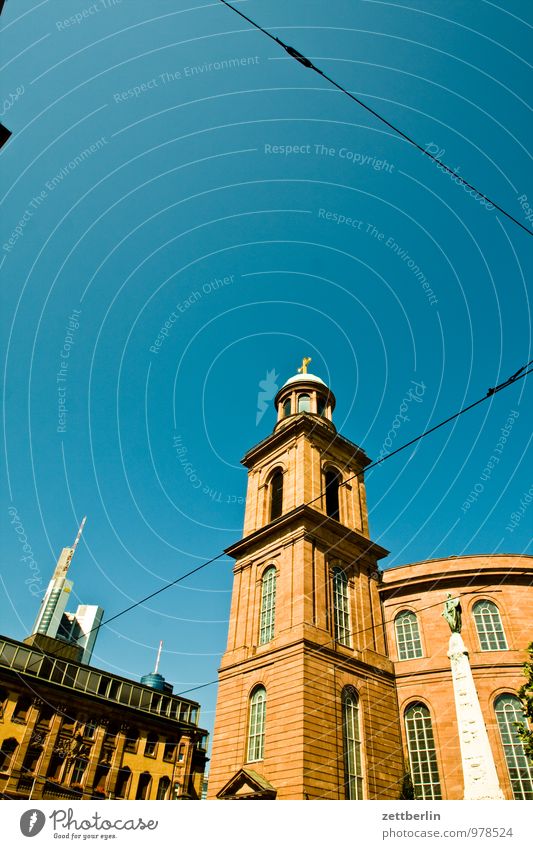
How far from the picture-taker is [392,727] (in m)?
24.2

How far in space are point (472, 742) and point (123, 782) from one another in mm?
39098

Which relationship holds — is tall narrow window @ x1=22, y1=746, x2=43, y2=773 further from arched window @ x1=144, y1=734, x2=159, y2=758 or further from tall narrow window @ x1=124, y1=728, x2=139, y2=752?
arched window @ x1=144, y1=734, x2=159, y2=758

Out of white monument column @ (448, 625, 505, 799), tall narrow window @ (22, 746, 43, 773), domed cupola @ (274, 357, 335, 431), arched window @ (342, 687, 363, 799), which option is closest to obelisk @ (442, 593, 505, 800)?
white monument column @ (448, 625, 505, 799)

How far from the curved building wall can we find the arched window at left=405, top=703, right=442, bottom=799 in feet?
0.44

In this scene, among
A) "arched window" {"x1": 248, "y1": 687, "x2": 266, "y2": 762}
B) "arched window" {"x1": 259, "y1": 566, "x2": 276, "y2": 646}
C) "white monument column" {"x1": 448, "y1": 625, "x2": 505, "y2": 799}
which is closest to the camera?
"white monument column" {"x1": 448, "y1": 625, "x2": 505, "y2": 799}

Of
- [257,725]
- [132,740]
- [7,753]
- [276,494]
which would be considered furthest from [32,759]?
[276,494]

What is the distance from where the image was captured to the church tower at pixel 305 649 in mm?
20094

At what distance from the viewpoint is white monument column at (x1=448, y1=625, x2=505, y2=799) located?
1352 cm

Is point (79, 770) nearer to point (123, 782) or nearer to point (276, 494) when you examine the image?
point (123, 782)

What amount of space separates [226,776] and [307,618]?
776cm

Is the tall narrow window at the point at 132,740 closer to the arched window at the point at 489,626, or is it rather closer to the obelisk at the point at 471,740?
the arched window at the point at 489,626

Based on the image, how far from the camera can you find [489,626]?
26.2m
